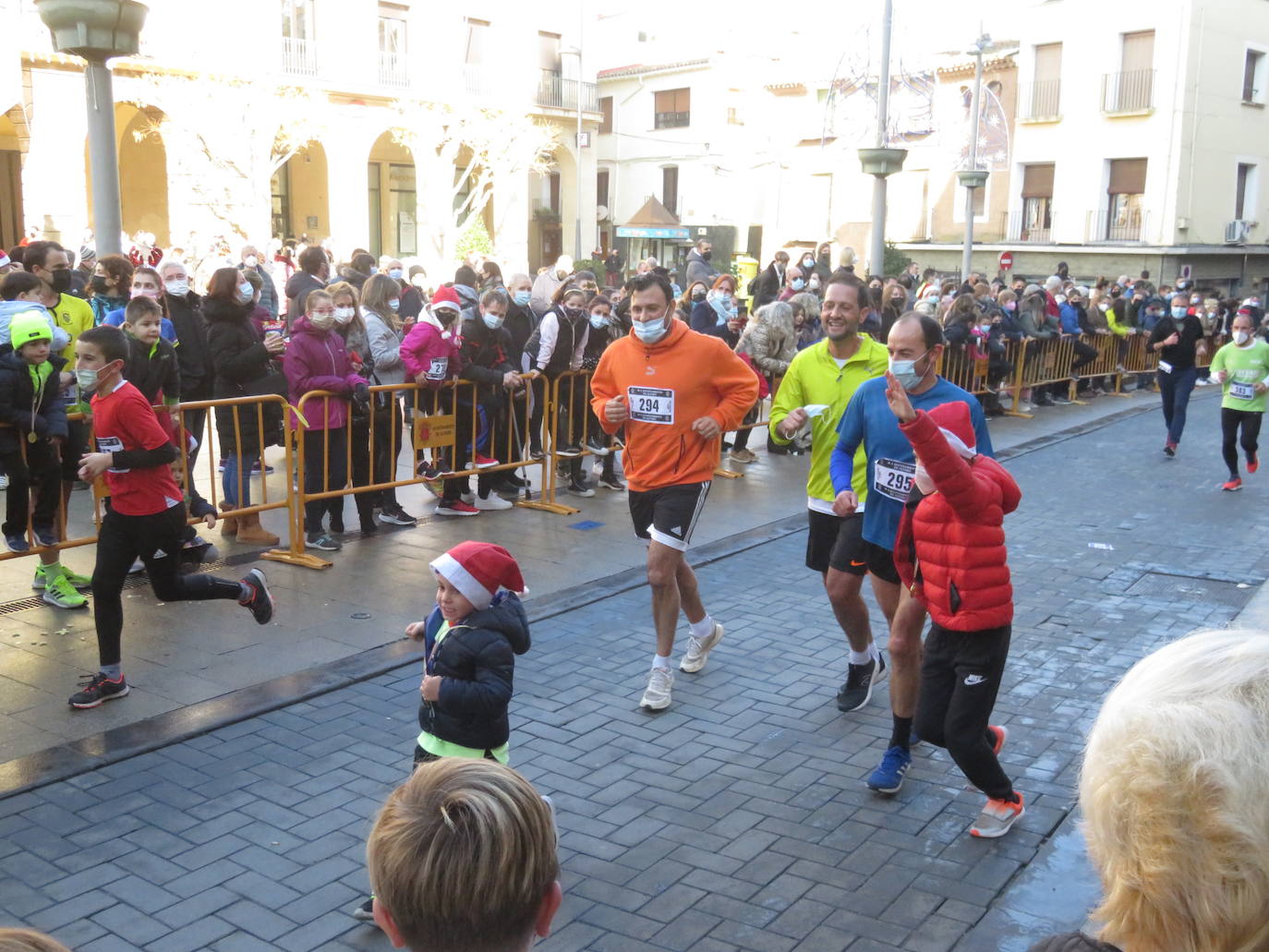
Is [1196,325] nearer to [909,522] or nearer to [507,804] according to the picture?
[909,522]

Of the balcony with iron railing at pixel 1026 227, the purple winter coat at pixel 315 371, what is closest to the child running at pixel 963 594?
the purple winter coat at pixel 315 371

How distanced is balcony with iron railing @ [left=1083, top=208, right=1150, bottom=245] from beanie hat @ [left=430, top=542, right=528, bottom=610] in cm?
3604

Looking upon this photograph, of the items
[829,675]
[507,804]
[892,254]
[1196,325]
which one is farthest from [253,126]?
[507,804]

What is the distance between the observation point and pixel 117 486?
5.88m

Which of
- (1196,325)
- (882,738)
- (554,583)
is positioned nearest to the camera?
(882,738)

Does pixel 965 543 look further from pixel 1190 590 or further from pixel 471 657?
pixel 1190 590

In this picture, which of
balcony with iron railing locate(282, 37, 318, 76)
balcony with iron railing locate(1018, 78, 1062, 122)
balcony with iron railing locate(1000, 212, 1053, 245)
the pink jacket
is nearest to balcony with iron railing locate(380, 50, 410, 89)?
balcony with iron railing locate(282, 37, 318, 76)

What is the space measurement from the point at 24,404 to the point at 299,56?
1394 inches

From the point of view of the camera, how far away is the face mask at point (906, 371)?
5.04 metres

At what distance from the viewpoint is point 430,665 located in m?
4.07

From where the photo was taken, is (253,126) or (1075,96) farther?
(1075,96)

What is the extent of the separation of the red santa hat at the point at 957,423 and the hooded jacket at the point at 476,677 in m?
1.77

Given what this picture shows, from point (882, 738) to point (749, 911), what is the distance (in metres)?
1.79

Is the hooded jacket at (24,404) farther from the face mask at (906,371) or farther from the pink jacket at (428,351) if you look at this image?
the face mask at (906,371)
